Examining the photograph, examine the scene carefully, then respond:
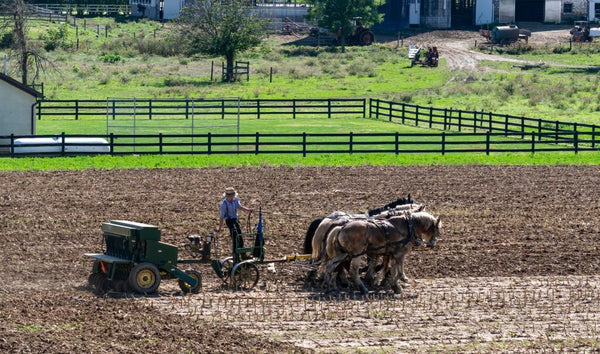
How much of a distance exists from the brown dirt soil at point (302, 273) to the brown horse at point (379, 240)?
434 mm

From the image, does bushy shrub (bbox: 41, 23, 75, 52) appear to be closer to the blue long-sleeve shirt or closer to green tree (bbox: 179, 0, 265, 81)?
green tree (bbox: 179, 0, 265, 81)

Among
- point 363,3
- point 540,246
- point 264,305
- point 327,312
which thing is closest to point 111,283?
point 264,305

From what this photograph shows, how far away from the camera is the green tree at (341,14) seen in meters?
86.2

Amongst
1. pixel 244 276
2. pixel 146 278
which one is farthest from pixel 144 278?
pixel 244 276

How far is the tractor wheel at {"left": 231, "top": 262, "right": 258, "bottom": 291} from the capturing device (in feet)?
54.0

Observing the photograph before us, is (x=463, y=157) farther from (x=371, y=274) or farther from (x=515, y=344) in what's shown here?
(x=515, y=344)

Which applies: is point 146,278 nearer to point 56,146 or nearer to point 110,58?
point 56,146

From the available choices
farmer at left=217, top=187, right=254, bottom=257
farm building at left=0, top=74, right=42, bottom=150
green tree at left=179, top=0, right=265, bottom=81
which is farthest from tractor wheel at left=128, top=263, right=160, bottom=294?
green tree at left=179, top=0, right=265, bottom=81

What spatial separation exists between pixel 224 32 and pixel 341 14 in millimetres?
21798

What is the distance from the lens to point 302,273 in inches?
696

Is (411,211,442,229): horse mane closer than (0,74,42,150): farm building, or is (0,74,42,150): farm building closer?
(411,211,442,229): horse mane

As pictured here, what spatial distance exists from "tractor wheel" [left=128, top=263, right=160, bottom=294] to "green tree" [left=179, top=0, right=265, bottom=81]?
168ft

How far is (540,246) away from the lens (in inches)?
787

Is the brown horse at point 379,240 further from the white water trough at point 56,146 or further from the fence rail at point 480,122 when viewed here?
the fence rail at point 480,122
